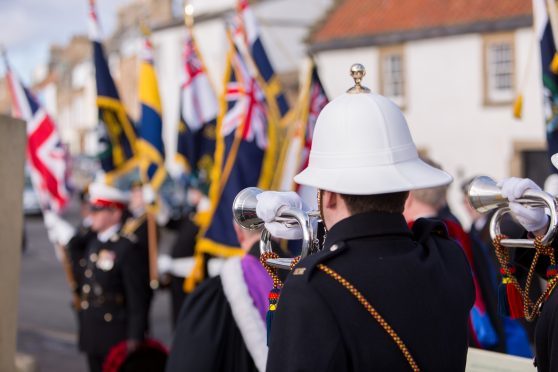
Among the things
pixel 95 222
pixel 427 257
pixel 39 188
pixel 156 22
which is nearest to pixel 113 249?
pixel 95 222

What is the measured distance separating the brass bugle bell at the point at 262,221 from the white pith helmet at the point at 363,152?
0.19m

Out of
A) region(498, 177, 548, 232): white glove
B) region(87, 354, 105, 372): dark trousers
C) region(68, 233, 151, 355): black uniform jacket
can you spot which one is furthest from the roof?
region(498, 177, 548, 232): white glove

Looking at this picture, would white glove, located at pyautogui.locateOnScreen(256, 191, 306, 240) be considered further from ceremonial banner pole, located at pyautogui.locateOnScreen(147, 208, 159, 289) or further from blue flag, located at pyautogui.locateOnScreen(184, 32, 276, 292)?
ceremonial banner pole, located at pyautogui.locateOnScreen(147, 208, 159, 289)

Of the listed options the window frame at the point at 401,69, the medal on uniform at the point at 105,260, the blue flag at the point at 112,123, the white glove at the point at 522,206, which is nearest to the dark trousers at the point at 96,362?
the medal on uniform at the point at 105,260

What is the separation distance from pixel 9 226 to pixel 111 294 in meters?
2.28

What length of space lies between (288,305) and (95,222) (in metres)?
4.63

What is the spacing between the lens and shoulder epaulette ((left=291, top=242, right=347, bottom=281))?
2059 mm

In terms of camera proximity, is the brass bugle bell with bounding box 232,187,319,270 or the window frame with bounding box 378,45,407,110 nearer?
the brass bugle bell with bounding box 232,187,319,270

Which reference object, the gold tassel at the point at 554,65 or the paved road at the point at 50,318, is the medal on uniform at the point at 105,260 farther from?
the gold tassel at the point at 554,65

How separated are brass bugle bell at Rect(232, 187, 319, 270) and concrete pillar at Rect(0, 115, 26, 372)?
5.81 feet

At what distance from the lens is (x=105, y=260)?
6215mm

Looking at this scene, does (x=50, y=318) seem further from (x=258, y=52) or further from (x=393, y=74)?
(x=393, y=74)

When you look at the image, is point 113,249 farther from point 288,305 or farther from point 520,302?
point 288,305

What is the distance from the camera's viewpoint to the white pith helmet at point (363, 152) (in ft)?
6.92
